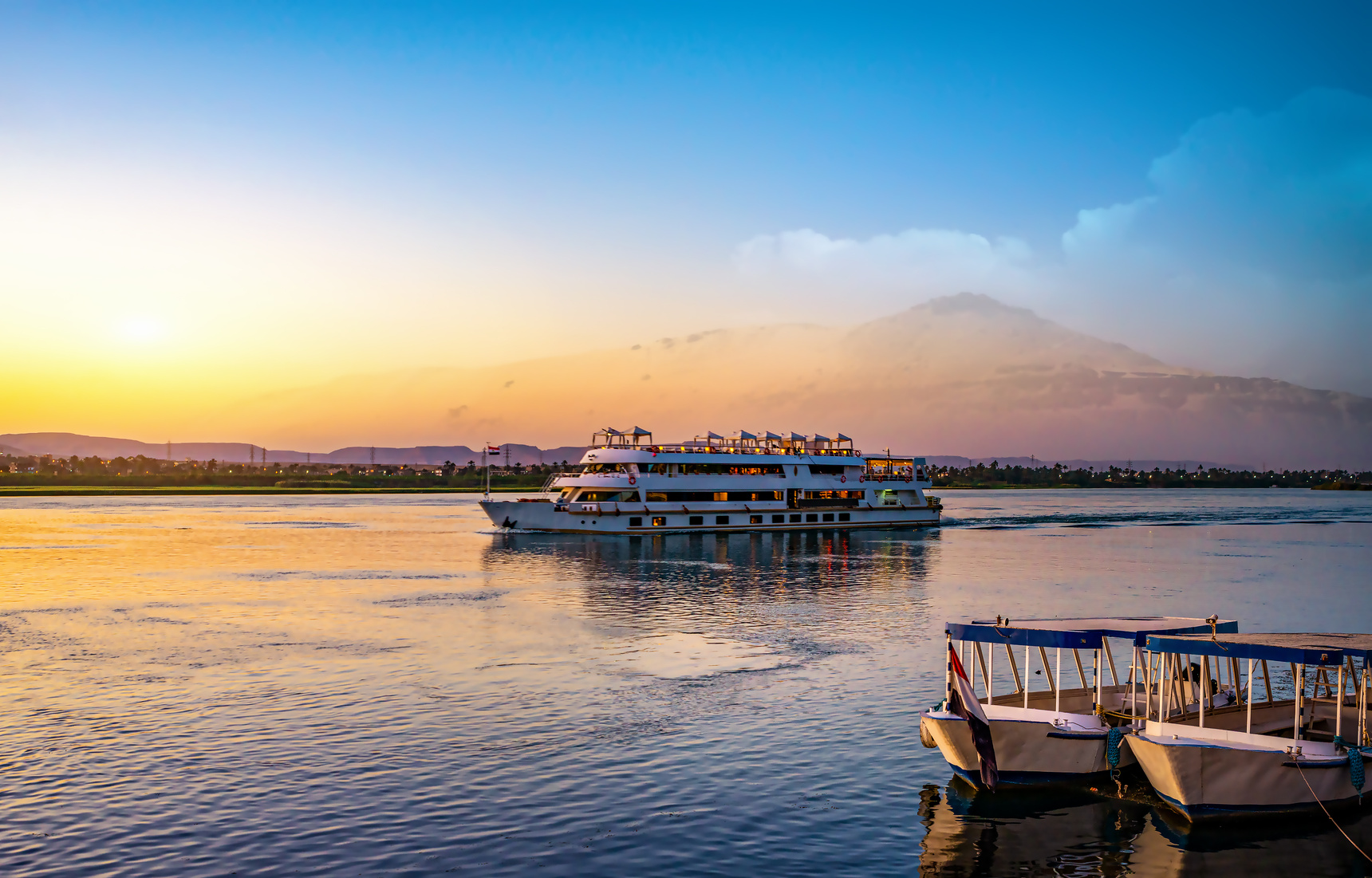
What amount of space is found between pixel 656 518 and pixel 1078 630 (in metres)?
83.4

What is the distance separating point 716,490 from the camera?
112m

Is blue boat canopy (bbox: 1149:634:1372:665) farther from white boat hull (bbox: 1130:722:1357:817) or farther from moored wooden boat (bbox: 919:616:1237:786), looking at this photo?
white boat hull (bbox: 1130:722:1357:817)

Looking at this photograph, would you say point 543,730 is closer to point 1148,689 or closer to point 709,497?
point 1148,689

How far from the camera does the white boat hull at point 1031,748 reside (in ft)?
82.9

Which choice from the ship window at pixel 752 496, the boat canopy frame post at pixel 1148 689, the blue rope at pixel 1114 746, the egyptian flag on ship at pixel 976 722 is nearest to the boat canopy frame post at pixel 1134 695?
the boat canopy frame post at pixel 1148 689

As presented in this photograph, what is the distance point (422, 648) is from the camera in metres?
44.7

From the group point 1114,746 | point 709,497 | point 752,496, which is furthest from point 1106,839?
point 752,496

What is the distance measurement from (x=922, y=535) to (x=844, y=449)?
47.6ft

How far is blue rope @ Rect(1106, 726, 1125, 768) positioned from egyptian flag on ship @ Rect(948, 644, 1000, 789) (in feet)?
→ 9.93

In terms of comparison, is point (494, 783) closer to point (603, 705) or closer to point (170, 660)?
point (603, 705)

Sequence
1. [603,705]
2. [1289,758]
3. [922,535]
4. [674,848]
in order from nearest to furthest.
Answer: [674,848], [1289,758], [603,705], [922,535]

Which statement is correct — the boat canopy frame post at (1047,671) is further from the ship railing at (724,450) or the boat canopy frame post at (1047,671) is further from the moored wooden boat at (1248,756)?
the ship railing at (724,450)

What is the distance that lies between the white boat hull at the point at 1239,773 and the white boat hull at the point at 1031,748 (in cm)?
208

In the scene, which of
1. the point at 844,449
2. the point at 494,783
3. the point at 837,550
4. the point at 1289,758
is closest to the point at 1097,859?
the point at 1289,758
